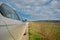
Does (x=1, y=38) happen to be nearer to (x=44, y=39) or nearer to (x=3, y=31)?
(x=3, y=31)

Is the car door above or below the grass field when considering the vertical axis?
above

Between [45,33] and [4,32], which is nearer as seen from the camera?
[4,32]

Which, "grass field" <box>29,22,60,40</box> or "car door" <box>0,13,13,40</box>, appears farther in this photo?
"grass field" <box>29,22,60,40</box>

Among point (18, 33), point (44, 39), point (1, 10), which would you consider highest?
point (1, 10)

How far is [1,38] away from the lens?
1935 mm

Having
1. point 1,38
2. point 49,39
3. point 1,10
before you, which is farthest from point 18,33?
point 49,39

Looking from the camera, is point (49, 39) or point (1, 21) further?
point (49, 39)

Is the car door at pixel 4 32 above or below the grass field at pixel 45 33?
above

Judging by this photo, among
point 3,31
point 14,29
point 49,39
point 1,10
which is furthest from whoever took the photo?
point 49,39

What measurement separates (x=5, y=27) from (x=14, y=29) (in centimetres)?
11

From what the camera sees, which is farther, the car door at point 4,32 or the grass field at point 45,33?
the grass field at point 45,33

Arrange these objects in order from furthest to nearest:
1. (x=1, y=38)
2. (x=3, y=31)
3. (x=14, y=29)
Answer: (x=14, y=29), (x=3, y=31), (x=1, y=38)

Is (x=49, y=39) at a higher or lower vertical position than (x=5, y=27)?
lower

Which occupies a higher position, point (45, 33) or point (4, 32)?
point (4, 32)
